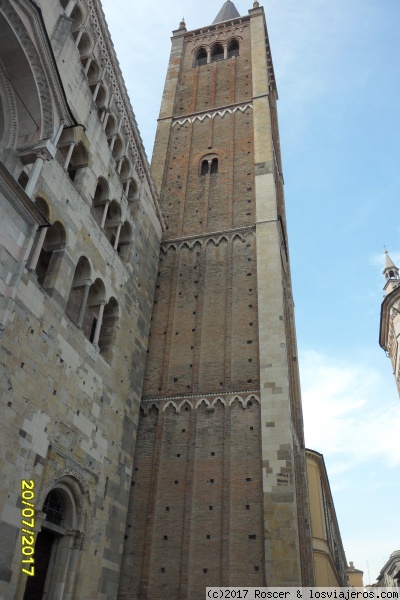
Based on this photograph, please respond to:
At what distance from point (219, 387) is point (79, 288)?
5.03 meters

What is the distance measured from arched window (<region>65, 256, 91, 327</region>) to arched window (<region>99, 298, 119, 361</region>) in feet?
4.56

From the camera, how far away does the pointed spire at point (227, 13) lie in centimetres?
3167

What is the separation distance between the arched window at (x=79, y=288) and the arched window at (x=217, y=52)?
60.6 feet

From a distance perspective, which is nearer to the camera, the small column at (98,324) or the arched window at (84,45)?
the small column at (98,324)

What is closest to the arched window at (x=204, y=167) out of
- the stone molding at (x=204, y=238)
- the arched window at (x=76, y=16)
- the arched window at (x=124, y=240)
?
the stone molding at (x=204, y=238)

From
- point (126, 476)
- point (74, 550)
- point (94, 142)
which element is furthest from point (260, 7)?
point (74, 550)

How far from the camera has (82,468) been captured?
1063cm

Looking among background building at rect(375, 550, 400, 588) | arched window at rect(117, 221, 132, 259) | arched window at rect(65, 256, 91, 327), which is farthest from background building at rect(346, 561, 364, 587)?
arched window at rect(65, 256, 91, 327)

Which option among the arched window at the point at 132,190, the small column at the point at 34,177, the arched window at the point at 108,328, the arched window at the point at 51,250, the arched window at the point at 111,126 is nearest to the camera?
the small column at the point at 34,177

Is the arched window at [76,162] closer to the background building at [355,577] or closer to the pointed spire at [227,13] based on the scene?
the pointed spire at [227,13]

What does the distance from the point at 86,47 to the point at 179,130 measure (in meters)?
9.11

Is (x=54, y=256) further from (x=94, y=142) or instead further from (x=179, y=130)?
(x=179, y=130)

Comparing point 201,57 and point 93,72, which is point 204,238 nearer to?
point 93,72
